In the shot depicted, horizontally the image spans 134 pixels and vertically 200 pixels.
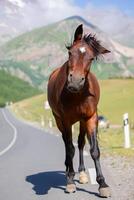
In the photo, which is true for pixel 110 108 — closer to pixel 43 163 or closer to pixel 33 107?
pixel 33 107

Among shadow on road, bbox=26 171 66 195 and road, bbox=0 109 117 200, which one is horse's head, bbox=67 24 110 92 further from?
shadow on road, bbox=26 171 66 195

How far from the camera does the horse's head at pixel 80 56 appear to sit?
26.3 feet

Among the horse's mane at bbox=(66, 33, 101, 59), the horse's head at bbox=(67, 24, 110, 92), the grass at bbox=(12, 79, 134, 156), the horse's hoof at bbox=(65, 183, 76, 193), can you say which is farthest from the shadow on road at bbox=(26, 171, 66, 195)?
the grass at bbox=(12, 79, 134, 156)

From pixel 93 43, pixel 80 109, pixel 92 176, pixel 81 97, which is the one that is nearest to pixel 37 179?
pixel 92 176

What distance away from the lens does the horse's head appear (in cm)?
802

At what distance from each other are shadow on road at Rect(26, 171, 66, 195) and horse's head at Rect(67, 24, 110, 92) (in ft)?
7.52

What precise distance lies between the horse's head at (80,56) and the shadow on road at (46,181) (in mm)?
2293

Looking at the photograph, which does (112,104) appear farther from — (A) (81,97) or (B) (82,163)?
(A) (81,97)

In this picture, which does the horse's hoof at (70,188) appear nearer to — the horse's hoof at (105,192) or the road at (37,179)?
the road at (37,179)

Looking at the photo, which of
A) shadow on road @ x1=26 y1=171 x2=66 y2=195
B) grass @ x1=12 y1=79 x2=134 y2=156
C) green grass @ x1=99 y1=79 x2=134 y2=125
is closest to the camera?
shadow on road @ x1=26 y1=171 x2=66 y2=195

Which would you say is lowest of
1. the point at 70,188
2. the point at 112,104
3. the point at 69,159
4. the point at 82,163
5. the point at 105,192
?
the point at 105,192

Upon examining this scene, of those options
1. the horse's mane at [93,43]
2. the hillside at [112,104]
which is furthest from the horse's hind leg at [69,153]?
the hillside at [112,104]

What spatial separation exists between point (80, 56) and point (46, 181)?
3407mm

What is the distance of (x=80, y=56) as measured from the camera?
841 cm
